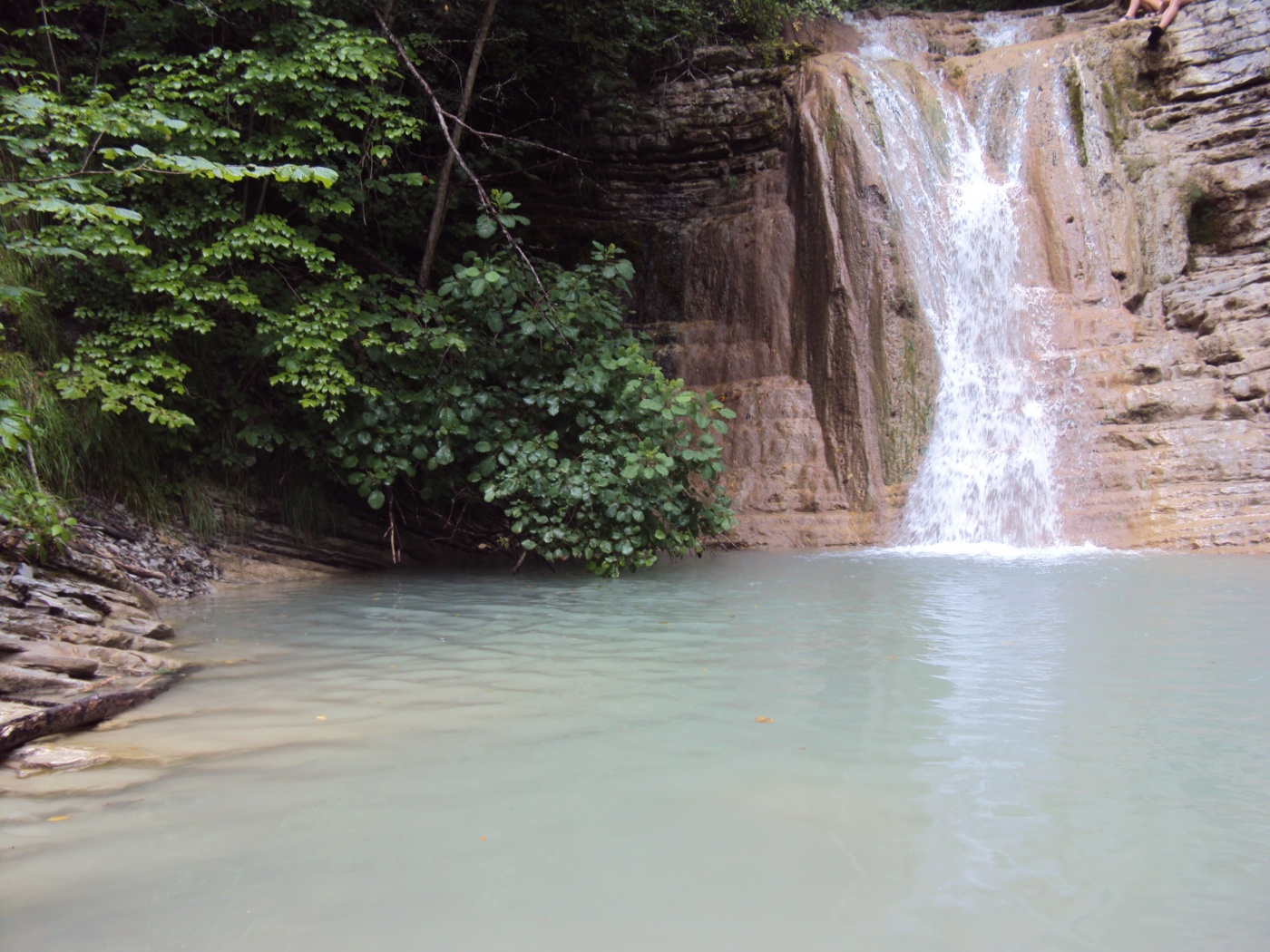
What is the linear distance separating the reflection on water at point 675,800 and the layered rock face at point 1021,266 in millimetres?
5222

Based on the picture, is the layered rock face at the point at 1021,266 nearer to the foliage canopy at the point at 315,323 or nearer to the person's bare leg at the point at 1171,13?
the person's bare leg at the point at 1171,13

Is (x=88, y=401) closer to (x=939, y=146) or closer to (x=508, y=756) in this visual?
(x=508, y=756)

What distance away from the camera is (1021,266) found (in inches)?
410

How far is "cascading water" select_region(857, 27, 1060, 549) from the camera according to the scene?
938cm

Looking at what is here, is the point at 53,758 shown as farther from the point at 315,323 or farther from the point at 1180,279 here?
the point at 1180,279

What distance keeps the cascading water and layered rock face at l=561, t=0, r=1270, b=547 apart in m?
0.17

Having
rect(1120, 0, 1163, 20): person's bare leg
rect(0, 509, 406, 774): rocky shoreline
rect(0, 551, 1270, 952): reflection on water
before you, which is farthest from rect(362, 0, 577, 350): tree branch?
rect(1120, 0, 1163, 20): person's bare leg

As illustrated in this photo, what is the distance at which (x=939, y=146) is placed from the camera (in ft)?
36.7

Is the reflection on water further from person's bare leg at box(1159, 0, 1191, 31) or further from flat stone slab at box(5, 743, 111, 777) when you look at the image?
person's bare leg at box(1159, 0, 1191, 31)

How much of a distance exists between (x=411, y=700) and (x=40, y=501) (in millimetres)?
2690

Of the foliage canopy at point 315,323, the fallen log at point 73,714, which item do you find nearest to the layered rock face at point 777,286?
the foliage canopy at point 315,323

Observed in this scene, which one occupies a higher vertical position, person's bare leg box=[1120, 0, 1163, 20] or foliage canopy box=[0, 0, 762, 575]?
person's bare leg box=[1120, 0, 1163, 20]

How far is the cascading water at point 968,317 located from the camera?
369 inches

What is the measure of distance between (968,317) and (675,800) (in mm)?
9140
